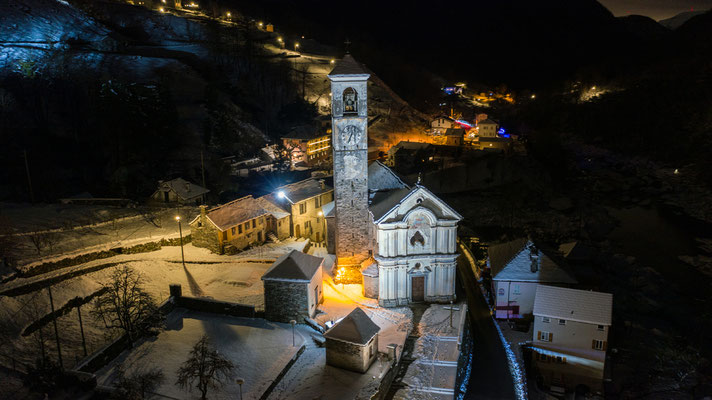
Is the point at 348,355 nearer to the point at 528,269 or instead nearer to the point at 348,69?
the point at 528,269

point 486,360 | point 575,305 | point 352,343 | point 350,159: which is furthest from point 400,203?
point 575,305

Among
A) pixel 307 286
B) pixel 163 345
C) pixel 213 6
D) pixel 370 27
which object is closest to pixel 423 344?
pixel 307 286

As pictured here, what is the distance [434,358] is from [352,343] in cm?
492

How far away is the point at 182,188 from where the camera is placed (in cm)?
4738

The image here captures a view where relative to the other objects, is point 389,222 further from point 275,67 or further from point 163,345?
point 275,67

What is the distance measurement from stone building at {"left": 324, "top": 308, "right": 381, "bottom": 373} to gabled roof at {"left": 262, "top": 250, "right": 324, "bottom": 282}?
16.0ft

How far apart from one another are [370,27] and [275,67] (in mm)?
96611

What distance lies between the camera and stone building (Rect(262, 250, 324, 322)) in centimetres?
2809

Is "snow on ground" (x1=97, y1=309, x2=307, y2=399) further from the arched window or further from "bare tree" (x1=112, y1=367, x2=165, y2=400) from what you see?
the arched window

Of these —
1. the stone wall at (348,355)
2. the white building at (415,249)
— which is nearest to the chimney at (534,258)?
the white building at (415,249)

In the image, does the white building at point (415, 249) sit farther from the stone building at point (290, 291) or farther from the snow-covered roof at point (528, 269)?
the stone building at point (290, 291)

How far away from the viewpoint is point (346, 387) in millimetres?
22375

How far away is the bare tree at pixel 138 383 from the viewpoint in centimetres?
1914

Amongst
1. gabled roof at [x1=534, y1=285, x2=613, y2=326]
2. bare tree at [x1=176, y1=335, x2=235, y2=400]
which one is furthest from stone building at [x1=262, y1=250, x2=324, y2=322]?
gabled roof at [x1=534, y1=285, x2=613, y2=326]
